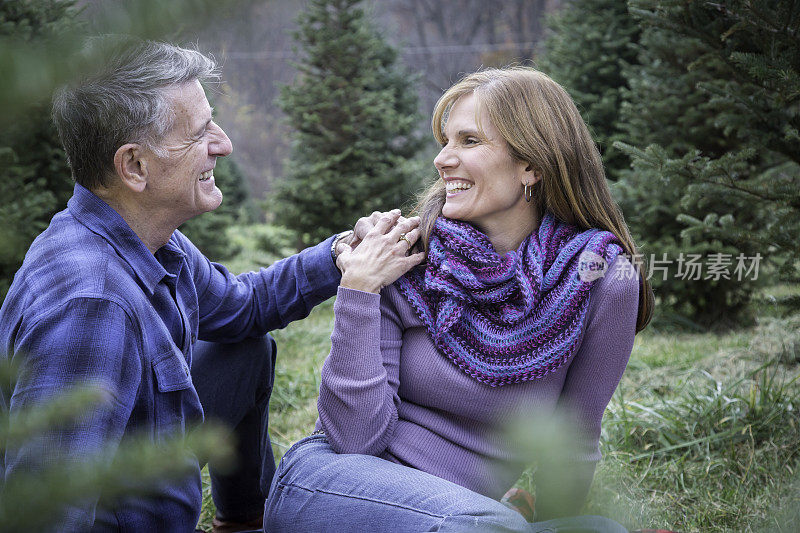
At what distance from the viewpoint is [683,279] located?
488 centimetres

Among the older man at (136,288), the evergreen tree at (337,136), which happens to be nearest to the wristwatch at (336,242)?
the older man at (136,288)

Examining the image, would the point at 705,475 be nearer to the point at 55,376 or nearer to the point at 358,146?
the point at 55,376

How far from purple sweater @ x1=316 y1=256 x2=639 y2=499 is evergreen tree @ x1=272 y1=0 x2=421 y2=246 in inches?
205

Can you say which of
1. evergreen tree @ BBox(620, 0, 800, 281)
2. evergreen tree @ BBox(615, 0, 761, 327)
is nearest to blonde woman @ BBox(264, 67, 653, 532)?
evergreen tree @ BBox(620, 0, 800, 281)

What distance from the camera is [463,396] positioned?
1.89m

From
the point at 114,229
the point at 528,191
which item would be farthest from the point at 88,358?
the point at 528,191

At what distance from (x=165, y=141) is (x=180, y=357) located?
1.87 feet

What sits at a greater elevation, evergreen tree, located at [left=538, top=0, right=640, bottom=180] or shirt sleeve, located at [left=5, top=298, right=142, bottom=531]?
shirt sleeve, located at [left=5, top=298, right=142, bottom=531]

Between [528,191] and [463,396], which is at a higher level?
[528,191]

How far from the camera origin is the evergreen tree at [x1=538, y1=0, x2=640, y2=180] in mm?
6191

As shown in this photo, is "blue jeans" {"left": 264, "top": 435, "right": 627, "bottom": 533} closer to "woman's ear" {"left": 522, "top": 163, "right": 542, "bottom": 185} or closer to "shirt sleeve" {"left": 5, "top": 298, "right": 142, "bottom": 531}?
"shirt sleeve" {"left": 5, "top": 298, "right": 142, "bottom": 531}

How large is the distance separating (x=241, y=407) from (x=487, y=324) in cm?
86

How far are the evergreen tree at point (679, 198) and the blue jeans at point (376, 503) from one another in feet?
10.7

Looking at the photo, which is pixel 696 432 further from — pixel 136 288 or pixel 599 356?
pixel 136 288
